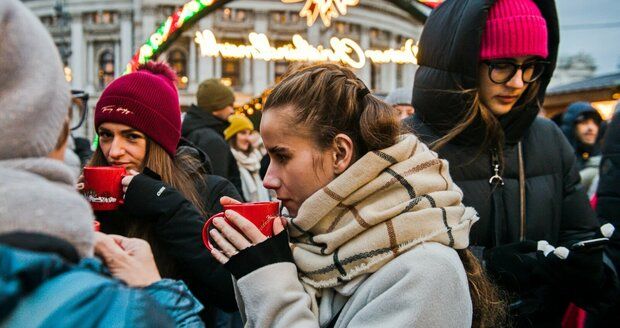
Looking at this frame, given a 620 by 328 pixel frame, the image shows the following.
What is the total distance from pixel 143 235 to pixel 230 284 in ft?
1.35

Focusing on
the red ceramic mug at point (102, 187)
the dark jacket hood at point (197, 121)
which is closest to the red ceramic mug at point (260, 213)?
the red ceramic mug at point (102, 187)

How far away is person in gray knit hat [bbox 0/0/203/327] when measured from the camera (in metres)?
0.81

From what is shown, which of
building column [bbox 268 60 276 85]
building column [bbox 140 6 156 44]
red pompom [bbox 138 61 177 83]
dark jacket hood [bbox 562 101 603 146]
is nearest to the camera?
red pompom [bbox 138 61 177 83]

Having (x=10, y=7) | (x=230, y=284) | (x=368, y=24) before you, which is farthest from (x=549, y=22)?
(x=368, y=24)

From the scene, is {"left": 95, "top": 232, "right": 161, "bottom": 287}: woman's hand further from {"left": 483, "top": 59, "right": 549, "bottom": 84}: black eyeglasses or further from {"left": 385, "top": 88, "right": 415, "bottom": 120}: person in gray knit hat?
{"left": 385, "top": 88, "right": 415, "bottom": 120}: person in gray knit hat

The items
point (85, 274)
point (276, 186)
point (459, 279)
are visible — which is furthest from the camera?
point (276, 186)

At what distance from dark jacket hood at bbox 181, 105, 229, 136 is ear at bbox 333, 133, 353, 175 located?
3.80 metres

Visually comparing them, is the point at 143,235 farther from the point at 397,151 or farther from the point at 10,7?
the point at 10,7

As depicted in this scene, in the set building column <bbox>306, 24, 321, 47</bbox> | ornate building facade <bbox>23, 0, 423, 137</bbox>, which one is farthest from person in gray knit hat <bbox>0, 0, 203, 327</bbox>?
building column <bbox>306, 24, 321, 47</bbox>

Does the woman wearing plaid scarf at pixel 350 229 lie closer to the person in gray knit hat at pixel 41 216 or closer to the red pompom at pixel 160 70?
the person in gray knit hat at pixel 41 216

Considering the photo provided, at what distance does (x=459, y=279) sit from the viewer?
140 centimetres

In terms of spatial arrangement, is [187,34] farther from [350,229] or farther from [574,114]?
[350,229]

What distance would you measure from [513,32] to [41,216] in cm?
190

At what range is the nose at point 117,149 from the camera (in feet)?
8.16
